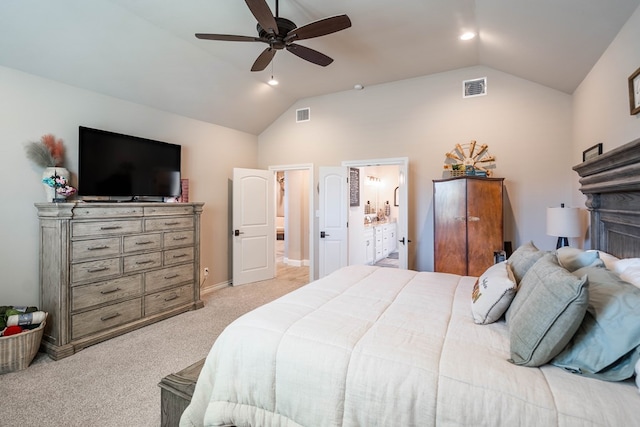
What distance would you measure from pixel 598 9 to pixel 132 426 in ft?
13.9

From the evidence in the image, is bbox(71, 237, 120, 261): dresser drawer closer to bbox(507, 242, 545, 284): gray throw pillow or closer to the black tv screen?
the black tv screen

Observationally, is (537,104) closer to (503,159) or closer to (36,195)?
(503,159)

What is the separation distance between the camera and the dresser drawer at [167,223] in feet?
11.4

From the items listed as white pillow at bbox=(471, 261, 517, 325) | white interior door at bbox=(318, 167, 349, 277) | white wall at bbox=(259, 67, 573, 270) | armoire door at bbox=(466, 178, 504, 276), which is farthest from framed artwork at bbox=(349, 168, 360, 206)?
white pillow at bbox=(471, 261, 517, 325)

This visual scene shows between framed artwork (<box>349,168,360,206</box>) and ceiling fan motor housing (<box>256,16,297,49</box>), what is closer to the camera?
ceiling fan motor housing (<box>256,16,297,49</box>)

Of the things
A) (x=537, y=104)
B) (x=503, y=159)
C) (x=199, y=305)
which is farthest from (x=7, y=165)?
(x=537, y=104)

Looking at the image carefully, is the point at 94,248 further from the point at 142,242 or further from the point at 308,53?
the point at 308,53

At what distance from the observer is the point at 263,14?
217 cm

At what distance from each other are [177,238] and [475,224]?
3697 mm

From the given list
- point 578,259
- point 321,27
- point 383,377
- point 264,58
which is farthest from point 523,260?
point 264,58

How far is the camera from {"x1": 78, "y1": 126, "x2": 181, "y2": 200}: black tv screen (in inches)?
126

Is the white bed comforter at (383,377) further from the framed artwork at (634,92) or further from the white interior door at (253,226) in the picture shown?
the white interior door at (253,226)

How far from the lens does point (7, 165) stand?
2.80 meters

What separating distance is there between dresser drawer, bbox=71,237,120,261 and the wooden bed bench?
6.20ft
